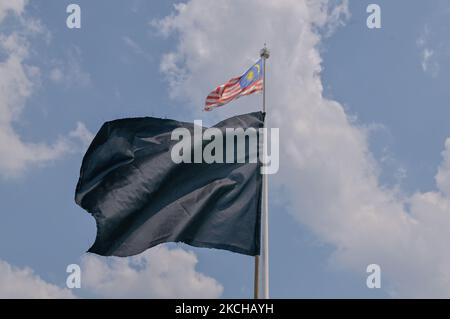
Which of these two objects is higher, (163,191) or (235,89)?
(235,89)

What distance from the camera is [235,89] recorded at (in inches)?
1078

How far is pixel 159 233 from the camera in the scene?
23.5 m

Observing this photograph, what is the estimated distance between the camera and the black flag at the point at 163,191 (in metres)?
23.4

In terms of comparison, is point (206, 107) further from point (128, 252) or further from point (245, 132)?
point (128, 252)

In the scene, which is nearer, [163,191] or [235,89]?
[163,191]

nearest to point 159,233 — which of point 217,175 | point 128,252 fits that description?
point 128,252

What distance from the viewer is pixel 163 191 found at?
80.6 ft

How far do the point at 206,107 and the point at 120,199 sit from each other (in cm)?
550

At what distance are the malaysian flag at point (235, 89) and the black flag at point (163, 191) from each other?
68.8 inches

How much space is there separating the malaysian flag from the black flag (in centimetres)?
175

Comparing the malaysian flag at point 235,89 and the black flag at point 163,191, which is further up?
the malaysian flag at point 235,89

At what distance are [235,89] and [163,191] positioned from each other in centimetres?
533

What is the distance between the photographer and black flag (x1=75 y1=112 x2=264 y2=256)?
2336cm

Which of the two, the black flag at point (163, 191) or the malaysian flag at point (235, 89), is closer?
the black flag at point (163, 191)
